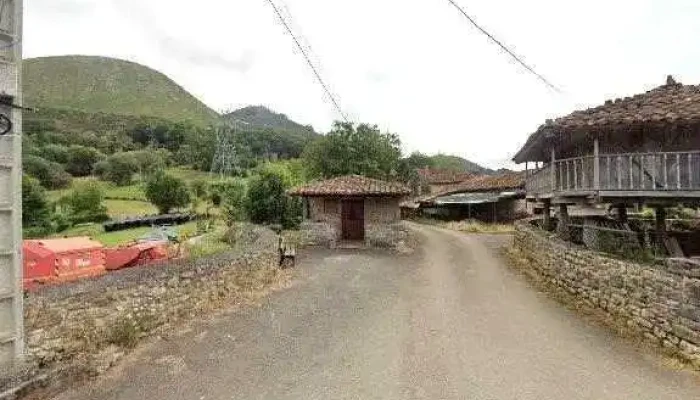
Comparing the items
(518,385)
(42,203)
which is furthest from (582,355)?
(42,203)

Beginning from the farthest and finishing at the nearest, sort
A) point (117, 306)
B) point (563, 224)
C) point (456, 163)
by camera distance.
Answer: point (456, 163), point (563, 224), point (117, 306)

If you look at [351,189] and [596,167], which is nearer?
[596,167]

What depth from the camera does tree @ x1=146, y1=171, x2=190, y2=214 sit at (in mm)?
42381

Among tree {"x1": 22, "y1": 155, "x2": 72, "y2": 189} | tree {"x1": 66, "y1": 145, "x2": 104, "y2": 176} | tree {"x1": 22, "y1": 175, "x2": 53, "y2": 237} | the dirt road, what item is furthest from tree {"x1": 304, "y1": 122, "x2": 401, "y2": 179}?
tree {"x1": 66, "y1": 145, "x2": 104, "y2": 176}

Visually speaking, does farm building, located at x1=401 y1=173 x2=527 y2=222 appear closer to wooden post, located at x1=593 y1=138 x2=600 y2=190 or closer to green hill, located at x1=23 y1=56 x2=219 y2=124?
wooden post, located at x1=593 y1=138 x2=600 y2=190

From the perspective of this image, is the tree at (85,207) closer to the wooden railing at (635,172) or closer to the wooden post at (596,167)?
the wooden railing at (635,172)

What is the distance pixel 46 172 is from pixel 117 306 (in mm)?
55917

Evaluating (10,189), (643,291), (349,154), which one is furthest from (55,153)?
(643,291)

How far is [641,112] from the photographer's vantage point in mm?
11750

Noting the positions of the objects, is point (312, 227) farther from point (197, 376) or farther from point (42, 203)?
point (42, 203)

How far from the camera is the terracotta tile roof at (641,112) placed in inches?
432

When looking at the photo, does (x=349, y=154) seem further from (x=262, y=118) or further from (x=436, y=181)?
(x=262, y=118)

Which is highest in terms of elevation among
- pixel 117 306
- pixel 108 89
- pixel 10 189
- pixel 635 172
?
pixel 108 89

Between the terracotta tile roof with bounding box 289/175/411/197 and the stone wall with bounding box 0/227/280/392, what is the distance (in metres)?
9.09
